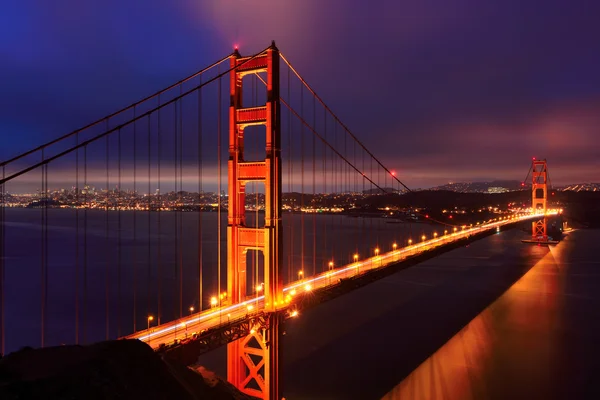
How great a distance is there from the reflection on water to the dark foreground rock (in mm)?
9811

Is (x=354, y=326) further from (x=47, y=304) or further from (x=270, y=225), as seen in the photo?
(x=47, y=304)

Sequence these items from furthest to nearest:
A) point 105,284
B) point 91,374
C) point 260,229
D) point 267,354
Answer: point 105,284 < point 260,229 < point 267,354 < point 91,374

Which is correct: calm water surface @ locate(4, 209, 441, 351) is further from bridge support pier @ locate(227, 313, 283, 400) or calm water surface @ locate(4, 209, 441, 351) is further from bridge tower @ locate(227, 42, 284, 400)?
bridge support pier @ locate(227, 313, 283, 400)

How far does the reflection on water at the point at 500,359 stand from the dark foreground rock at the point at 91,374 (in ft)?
32.2

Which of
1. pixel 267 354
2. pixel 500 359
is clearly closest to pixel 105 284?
pixel 267 354

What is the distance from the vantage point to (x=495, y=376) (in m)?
15.6

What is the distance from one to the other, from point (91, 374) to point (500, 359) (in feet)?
53.1

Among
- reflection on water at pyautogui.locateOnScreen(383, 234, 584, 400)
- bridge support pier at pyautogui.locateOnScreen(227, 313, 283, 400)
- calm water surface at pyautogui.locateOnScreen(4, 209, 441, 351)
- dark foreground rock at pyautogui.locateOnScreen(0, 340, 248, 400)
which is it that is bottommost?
reflection on water at pyautogui.locateOnScreen(383, 234, 584, 400)

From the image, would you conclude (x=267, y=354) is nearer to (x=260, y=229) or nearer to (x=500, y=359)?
(x=260, y=229)

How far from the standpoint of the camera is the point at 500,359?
17172 millimetres

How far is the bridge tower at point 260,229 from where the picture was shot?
11680mm

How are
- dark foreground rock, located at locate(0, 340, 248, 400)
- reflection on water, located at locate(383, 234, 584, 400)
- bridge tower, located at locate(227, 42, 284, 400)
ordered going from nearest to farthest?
dark foreground rock, located at locate(0, 340, 248, 400) < bridge tower, located at locate(227, 42, 284, 400) < reflection on water, located at locate(383, 234, 584, 400)

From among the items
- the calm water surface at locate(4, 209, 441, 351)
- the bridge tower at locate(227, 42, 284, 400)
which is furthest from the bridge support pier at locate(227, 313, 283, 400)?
the calm water surface at locate(4, 209, 441, 351)

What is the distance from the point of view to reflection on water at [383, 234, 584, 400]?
1435 centimetres
